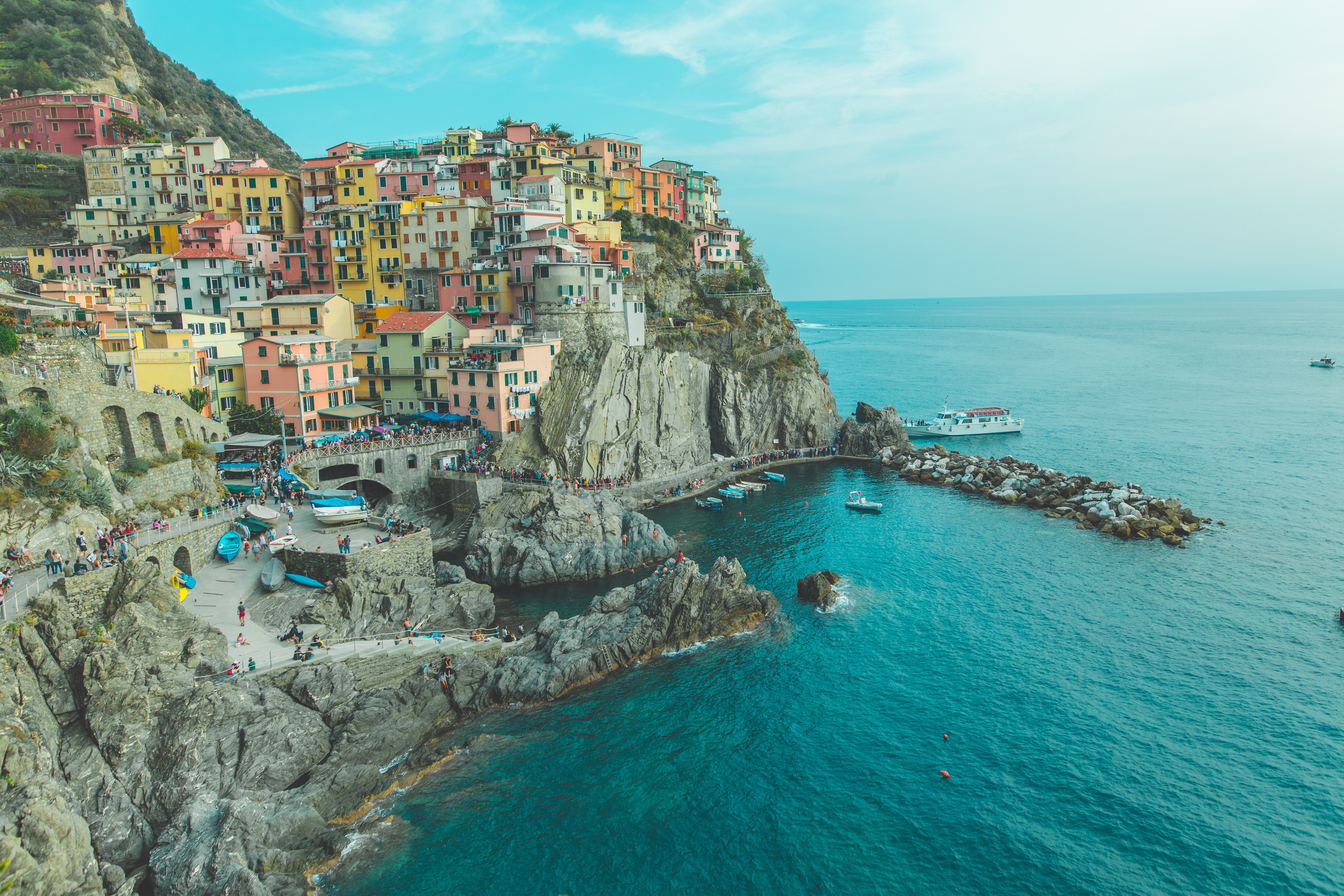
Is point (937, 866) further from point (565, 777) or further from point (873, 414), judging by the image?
point (873, 414)

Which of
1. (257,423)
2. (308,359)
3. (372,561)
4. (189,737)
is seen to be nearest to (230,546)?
(372,561)

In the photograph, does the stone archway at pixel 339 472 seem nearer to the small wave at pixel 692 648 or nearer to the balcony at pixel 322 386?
the balcony at pixel 322 386

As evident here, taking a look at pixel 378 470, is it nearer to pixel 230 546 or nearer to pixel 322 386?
pixel 322 386

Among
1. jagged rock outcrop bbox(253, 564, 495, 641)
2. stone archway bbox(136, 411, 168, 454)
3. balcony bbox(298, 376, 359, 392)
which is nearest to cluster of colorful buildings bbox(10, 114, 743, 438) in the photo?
balcony bbox(298, 376, 359, 392)

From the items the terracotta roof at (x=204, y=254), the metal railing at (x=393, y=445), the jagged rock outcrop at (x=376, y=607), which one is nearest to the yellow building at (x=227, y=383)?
the metal railing at (x=393, y=445)

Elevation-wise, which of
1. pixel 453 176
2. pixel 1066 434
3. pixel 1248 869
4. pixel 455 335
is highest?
pixel 453 176

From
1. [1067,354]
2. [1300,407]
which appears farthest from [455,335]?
[1067,354]

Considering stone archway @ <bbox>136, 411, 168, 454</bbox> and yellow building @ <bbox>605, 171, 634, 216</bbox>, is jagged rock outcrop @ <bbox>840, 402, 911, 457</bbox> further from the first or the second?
stone archway @ <bbox>136, 411, 168, 454</bbox>

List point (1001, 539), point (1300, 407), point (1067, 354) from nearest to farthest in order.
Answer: point (1001, 539)
point (1300, 407)
point (1067, 354)
